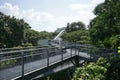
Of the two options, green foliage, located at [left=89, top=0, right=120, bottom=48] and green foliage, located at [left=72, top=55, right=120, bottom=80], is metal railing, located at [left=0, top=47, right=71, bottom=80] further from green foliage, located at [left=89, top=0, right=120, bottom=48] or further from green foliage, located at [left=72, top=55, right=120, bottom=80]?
green foliage, located at [left=89, top=0, right=120, bottom=48]

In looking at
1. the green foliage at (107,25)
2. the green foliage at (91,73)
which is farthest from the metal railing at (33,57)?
the green foliage at (91,73)

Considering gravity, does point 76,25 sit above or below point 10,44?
above

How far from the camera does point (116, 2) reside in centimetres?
2117

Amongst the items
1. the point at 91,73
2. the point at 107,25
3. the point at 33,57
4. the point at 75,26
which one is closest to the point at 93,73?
the point at 91,73

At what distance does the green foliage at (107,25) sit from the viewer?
2148 centimetres

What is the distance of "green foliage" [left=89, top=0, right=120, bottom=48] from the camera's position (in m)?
21.5

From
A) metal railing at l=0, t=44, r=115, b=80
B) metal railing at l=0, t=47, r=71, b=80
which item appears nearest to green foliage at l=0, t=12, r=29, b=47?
metal railing at l=0, t=44, r=115, b=80

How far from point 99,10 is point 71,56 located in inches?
348

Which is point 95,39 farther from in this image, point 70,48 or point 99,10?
point 70,48

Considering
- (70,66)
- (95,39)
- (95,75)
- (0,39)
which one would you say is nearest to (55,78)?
(70,66)

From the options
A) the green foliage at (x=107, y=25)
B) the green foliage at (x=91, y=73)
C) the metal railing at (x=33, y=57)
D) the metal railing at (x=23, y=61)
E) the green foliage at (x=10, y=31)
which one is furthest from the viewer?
the green foliage at (x=10, y=31)

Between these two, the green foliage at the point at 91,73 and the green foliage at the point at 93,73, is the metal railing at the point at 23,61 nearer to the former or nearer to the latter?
the green foliage at the point at 93,73

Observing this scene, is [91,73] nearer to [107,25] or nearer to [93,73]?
[93,73]

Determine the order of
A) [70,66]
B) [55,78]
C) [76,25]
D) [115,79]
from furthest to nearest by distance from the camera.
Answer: [76,25]
[55,78]
[70,66]
[115,79]
